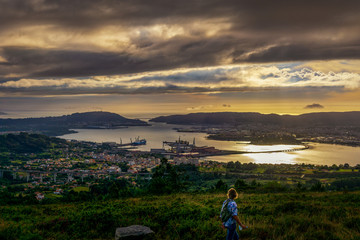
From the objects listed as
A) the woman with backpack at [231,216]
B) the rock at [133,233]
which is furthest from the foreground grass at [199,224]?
the woman with backpack at [231,216]

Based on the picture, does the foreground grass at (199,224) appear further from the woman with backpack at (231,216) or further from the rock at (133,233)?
the woman with backpack at (231,216)

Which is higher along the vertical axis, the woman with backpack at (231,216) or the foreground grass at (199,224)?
the woman with backpack at (231,216)

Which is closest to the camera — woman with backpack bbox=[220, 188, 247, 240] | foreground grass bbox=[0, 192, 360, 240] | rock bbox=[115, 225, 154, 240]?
woman with backpack bbox=[220, 188, 247, 240]

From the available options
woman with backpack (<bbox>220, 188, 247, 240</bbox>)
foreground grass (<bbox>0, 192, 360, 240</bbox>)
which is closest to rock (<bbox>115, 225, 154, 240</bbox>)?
foreground grass (<bbox>0, 192, 360, 240</bbox>)

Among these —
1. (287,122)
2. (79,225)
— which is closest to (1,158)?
(79,225)

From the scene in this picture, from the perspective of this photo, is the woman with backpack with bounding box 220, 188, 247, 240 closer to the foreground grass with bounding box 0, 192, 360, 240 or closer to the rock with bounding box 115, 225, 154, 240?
the foreground grass with bounding box 0, 192, 360, 240

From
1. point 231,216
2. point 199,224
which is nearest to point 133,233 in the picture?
point 199,224

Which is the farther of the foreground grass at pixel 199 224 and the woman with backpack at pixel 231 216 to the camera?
the foreground grass at pixel 199 224

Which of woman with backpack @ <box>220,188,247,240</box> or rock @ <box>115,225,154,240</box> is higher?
woman with backpack @ <box>220,188,247,240</box>

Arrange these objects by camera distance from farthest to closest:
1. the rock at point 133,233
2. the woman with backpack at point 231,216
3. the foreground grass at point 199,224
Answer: the foreground grass at point 199,224, the rock at point 133,233, the woman with backpack at point 231,216

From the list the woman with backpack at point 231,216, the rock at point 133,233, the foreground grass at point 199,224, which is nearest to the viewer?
the woman with backpack at point 231,216

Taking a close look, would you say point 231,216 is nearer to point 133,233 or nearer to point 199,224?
point 199,224

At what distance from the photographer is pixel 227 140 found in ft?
389

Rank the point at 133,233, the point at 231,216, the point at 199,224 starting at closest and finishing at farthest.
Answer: the point at 231,216 → the point at 133,233 → the point at 199,224
